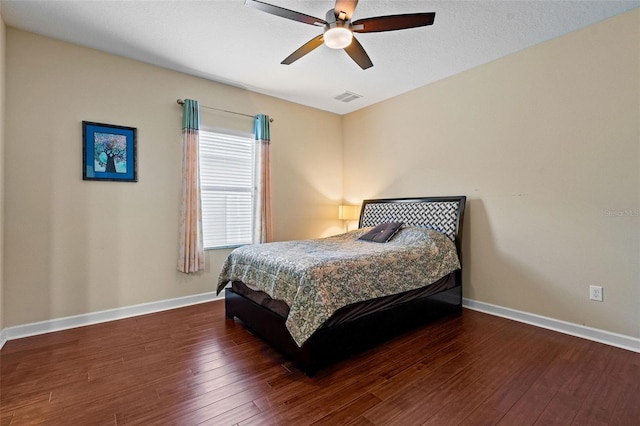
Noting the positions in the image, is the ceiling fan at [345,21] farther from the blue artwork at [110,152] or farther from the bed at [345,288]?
the blue artwork at [110,152]

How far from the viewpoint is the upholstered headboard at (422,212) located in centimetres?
334

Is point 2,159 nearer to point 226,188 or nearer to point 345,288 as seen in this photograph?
point 226,188

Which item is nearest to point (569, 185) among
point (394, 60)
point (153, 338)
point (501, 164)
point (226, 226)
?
point (501, 164)

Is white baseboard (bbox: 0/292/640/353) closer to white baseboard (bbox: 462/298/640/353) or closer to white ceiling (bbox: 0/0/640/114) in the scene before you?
white baseboard (bbox: 462/298/640/353)

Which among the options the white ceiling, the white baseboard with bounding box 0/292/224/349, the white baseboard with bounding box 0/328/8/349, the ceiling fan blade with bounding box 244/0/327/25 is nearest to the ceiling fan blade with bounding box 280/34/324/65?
the ceiling fan blade with bounding box 244/0/327/25

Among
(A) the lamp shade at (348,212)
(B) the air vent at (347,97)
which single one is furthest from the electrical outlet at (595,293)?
(B) the air vent at (347,97)

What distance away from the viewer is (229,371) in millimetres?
2092

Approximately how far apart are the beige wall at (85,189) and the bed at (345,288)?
102 centimetres

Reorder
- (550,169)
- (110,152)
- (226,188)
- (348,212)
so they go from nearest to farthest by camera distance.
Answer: (550,169)
(110,152)
(226,188)
(348,212)

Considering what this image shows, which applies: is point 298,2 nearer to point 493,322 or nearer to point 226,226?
point 226,226

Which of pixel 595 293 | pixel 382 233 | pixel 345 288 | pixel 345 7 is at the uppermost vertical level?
pixel 345 7

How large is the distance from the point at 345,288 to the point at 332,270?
163 millimetres

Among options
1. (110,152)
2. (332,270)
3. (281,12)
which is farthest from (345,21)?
(110,152)

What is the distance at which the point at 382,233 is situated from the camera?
11.2 ft
